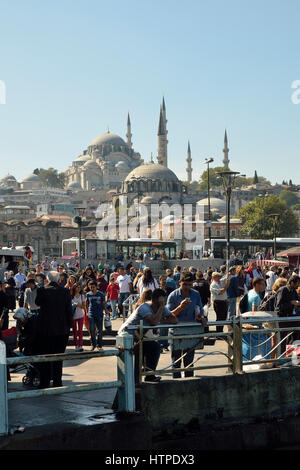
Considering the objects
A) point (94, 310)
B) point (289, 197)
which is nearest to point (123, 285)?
point (94, 310)

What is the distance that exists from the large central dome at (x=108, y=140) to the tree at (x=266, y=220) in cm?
8140

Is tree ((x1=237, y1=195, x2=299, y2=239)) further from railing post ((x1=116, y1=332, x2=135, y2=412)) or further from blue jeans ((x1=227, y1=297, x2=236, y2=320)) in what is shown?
railing post ((x1=116, y1=332, x2=135, y2=412))

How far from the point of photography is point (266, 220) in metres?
93.1

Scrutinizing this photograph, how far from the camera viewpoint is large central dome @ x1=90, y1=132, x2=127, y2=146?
177m

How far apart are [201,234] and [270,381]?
72.7m

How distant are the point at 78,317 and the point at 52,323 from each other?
354cm

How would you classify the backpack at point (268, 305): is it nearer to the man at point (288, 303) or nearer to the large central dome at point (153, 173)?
the man at point (288, 303)

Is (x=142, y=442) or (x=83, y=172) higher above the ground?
(x=83, y=172)

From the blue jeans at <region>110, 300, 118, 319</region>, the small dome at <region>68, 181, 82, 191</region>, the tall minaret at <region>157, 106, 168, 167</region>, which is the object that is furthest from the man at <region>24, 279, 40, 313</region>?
the small dome at <region>68, 181, 82, 191</region>

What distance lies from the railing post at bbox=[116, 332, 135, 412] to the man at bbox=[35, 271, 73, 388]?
1763mm
